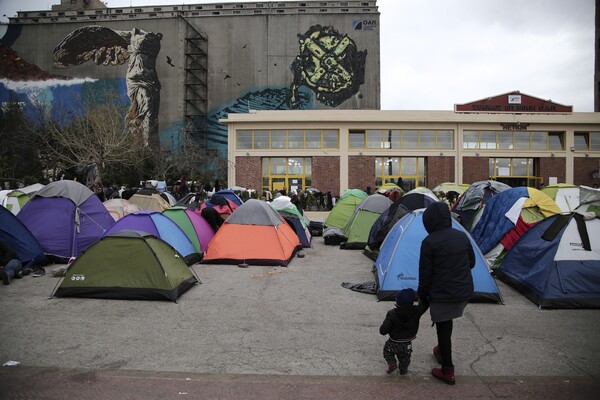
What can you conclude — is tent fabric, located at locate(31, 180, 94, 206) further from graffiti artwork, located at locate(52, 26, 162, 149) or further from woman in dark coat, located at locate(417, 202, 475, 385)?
graffiti artwork, located at locate(52, 26, 162, 149)

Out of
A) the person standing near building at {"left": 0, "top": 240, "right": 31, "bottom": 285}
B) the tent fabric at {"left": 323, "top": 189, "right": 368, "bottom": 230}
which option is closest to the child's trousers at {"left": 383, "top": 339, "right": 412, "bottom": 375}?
the person standing near building at {"left": 0, "top": 240, "right": 31, "bottom": 285}

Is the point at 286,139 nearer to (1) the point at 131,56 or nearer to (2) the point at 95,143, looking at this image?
(2) the point at 95,143

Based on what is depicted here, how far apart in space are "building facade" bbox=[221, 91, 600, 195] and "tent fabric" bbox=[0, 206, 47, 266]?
66.0 feet

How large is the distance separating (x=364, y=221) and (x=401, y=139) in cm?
1797

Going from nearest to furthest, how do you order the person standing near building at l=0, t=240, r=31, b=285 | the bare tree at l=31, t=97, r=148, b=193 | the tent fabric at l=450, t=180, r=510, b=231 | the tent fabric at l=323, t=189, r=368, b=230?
the person standing near building at l=0, t=240, r=31, b=285, the tent fabric at l=450, t=180, r=510, b=231, the tent fabric at l=323, t=189, r=368, b=230, the bare tree at l=31, t=97, r=148, b=193

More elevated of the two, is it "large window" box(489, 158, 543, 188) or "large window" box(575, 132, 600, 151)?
"large window" box(575, 132, 600, 151)

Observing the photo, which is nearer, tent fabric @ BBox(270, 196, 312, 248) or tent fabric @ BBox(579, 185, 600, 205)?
tent fabric @ BBox(579, 185, 600, 205)

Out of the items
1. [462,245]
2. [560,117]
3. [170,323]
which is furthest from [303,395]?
[560,117]

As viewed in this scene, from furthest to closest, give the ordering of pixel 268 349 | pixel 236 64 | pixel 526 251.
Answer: pixel 236 64 → pixel 526 251 → pixel 268 349

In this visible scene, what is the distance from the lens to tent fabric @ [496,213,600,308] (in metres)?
6.83

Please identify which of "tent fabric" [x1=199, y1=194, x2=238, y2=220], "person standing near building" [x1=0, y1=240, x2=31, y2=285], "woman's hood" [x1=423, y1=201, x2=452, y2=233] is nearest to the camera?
"woman's hood" [x1=423, y1=201, x2=452, y2=233]

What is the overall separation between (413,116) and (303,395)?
28.0 meters

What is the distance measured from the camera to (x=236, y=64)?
55875 mm

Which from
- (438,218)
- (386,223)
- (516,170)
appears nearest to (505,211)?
(386,223)
